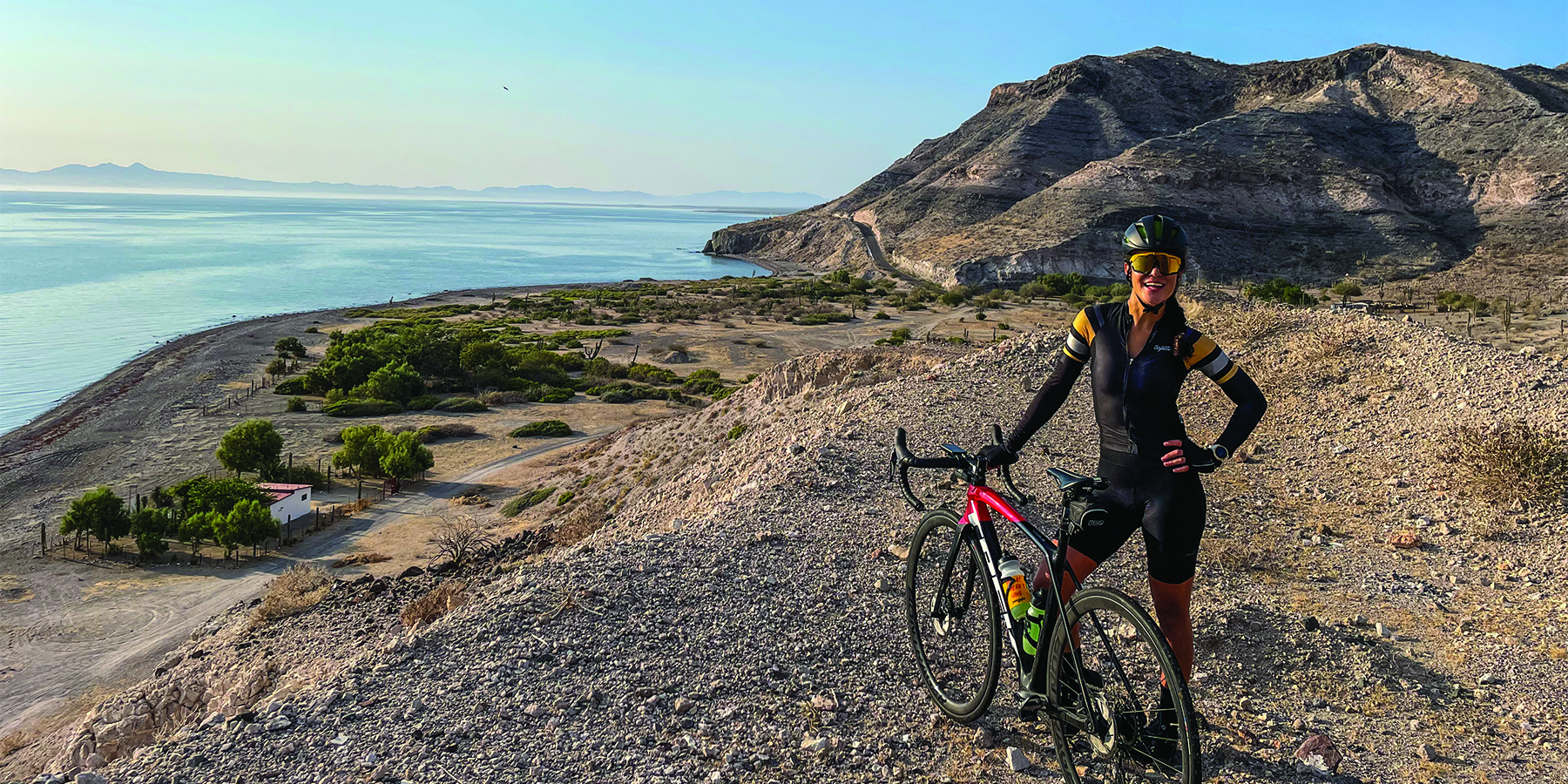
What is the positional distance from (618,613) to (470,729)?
1368 mm

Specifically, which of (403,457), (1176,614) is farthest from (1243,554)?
(403,457)

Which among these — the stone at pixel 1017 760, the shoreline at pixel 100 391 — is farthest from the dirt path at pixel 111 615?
the shoreline at pixel 100 391

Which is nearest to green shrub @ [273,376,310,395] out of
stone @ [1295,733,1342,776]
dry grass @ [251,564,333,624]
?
dry grass @ [251,564,333,624]

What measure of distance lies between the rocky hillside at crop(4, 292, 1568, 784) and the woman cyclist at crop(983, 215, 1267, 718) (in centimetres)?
114

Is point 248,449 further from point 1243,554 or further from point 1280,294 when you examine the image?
point 1280,294

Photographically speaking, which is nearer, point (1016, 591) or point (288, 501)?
point (1016, 591)

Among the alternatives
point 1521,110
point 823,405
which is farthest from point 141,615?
point 1521,110

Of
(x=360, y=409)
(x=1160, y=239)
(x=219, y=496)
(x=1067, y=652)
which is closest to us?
(x=1067, y=652)

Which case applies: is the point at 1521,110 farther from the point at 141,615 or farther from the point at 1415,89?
the point at 141,615

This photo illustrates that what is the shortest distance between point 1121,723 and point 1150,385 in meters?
1.43

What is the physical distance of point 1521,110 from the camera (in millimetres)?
76875

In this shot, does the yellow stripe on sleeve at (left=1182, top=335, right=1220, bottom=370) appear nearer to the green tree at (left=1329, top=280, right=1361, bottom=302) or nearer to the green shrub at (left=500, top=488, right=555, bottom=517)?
the green shrub at (left=500, top=488, right=555, bottom=517)

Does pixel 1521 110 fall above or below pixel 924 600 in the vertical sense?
above

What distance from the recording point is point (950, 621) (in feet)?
15.5
